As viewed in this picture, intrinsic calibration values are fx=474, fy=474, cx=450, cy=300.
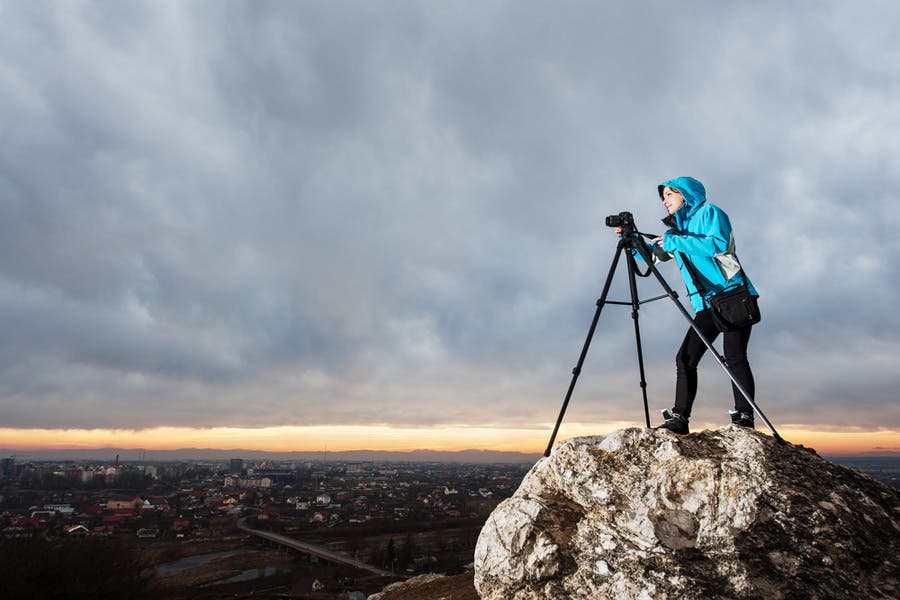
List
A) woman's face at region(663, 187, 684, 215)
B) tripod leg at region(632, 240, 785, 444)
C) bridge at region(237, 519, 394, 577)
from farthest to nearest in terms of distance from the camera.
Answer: bridge at region(237, 519, 394, 577) → woman's face at region(663, 187, 684, 215) → tripod leg at region(632, 240, 785, 444)

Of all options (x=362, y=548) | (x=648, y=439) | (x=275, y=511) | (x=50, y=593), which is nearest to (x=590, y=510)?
(x=648, y=439)

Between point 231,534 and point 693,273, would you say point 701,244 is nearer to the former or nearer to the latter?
point 693,273

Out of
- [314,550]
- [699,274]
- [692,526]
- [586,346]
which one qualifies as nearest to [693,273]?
[699,274]

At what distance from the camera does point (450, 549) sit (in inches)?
2181

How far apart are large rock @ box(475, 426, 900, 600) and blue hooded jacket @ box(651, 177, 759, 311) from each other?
1.44 meters

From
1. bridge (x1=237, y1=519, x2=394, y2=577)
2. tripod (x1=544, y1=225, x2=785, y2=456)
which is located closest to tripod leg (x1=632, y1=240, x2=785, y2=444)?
tripod (x1=544, y1=225, x2=785, y2=456)

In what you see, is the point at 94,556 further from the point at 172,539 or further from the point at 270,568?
the point at 172,539

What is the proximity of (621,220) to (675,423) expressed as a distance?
2228mm

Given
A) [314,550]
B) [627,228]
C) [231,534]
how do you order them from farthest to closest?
[231,534] → [314,550] → [627,228]

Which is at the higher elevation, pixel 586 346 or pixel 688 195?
pixel 688 195

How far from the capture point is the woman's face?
5238 millimetres

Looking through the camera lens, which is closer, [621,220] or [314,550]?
[621,220]

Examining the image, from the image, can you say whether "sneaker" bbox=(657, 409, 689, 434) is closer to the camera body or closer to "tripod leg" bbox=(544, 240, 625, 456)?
"tripod leg" bbox=(544, 240, 625, 456)

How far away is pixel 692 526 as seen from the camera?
3551 millimetres
